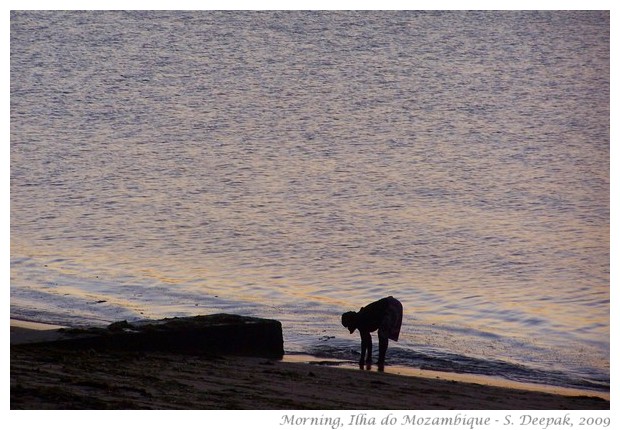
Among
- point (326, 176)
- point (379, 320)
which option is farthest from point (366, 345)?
point (326, 176)

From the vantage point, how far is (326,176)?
28.5 m

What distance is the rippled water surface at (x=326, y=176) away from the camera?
59.1 ft

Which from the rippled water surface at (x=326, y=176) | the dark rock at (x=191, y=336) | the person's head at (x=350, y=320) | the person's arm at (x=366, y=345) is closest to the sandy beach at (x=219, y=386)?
the dark rock at (x=191, y=336)

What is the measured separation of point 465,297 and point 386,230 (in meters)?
4.87

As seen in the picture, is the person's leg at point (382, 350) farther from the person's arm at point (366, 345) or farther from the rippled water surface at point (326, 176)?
the rippled water surface at point (326, 176)

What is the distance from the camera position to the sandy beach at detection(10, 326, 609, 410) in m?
10.4

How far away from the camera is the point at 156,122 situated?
1351 inches

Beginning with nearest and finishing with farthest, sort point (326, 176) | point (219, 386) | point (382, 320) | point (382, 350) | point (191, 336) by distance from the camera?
point (219, 386) < point (191, 336) < point (382, 320) < point (382, 350) < point (326, 176)

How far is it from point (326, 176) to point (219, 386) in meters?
17.3

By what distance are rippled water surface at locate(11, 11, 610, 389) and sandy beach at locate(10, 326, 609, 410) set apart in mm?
1793

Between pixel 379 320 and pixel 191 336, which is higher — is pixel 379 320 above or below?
above

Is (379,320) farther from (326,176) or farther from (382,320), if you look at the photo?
(326,176)

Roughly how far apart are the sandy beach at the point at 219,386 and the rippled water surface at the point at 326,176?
5.88 ft

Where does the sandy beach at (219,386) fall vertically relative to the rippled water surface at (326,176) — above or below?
below
